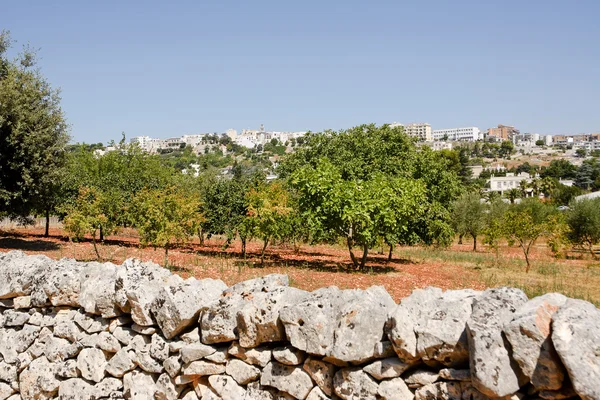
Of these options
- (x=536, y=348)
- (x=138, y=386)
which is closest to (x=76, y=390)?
(x=138, y=386)

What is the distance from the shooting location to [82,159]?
5153 centimetres

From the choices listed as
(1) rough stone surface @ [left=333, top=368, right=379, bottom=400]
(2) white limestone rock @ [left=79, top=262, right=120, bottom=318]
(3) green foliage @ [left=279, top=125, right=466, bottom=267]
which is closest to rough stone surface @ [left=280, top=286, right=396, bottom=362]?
(1) rough stone surface @ [left=333, top=368, right=379, bottom=400]

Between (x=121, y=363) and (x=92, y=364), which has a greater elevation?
(x=121, y=363)

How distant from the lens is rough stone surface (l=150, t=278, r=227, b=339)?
18.1 feet

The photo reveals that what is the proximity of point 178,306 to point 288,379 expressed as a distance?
1539 mm

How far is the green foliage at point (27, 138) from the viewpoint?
69.2ft

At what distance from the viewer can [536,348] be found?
3.54 meters

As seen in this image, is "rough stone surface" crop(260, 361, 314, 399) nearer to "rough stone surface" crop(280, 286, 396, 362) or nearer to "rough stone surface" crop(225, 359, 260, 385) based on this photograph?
"rough stone surface" crop(225, 359, 260, 385)

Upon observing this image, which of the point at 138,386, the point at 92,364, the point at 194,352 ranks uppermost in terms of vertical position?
the point at 194,352

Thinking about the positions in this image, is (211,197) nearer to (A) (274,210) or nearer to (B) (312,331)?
(A) (274,210)

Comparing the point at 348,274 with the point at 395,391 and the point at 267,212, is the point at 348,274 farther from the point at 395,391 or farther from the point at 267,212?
the point at 395,391

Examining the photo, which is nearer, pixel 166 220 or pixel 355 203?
pixel 166 220

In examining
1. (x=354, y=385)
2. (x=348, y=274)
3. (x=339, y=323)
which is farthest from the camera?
(x=348, y=274)

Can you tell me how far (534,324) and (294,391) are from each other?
7.95 ft
